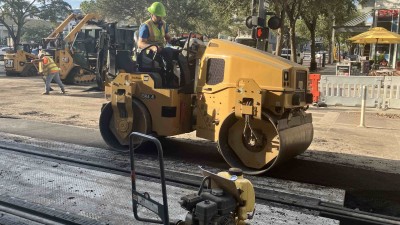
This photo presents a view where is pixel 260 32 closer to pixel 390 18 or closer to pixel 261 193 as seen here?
pixel 261 193

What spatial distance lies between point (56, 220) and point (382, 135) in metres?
7.44

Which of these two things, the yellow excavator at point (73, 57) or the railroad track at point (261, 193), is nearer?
the railroad track at point (261, 193)

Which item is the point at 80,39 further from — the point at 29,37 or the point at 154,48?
the point at 29,37

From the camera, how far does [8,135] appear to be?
8070 mm

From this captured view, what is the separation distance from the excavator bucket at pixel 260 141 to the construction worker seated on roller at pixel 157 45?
1.41m

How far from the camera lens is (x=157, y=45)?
6773mm

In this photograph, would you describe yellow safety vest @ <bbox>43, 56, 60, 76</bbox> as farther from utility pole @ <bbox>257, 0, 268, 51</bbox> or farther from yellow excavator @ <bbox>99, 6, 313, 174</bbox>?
yellow excavator @ <bbox>99, 6, 313, 174</bbox>

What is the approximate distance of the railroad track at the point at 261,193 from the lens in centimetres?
427

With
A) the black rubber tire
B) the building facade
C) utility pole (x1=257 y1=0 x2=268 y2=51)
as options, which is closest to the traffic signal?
utility pole (x1=257 y1=0 x2=268 y2=51)

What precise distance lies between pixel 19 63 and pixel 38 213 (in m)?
22.8

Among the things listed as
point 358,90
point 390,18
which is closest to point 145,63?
point 358,90

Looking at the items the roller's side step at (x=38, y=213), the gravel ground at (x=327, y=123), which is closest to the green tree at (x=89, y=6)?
the gravel ground at (x=327, y=123)

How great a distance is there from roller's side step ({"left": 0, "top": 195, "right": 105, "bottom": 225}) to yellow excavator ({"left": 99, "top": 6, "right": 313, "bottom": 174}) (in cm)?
252

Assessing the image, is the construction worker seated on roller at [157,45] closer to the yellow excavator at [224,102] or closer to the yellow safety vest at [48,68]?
the yellow excavator at [224,102]
